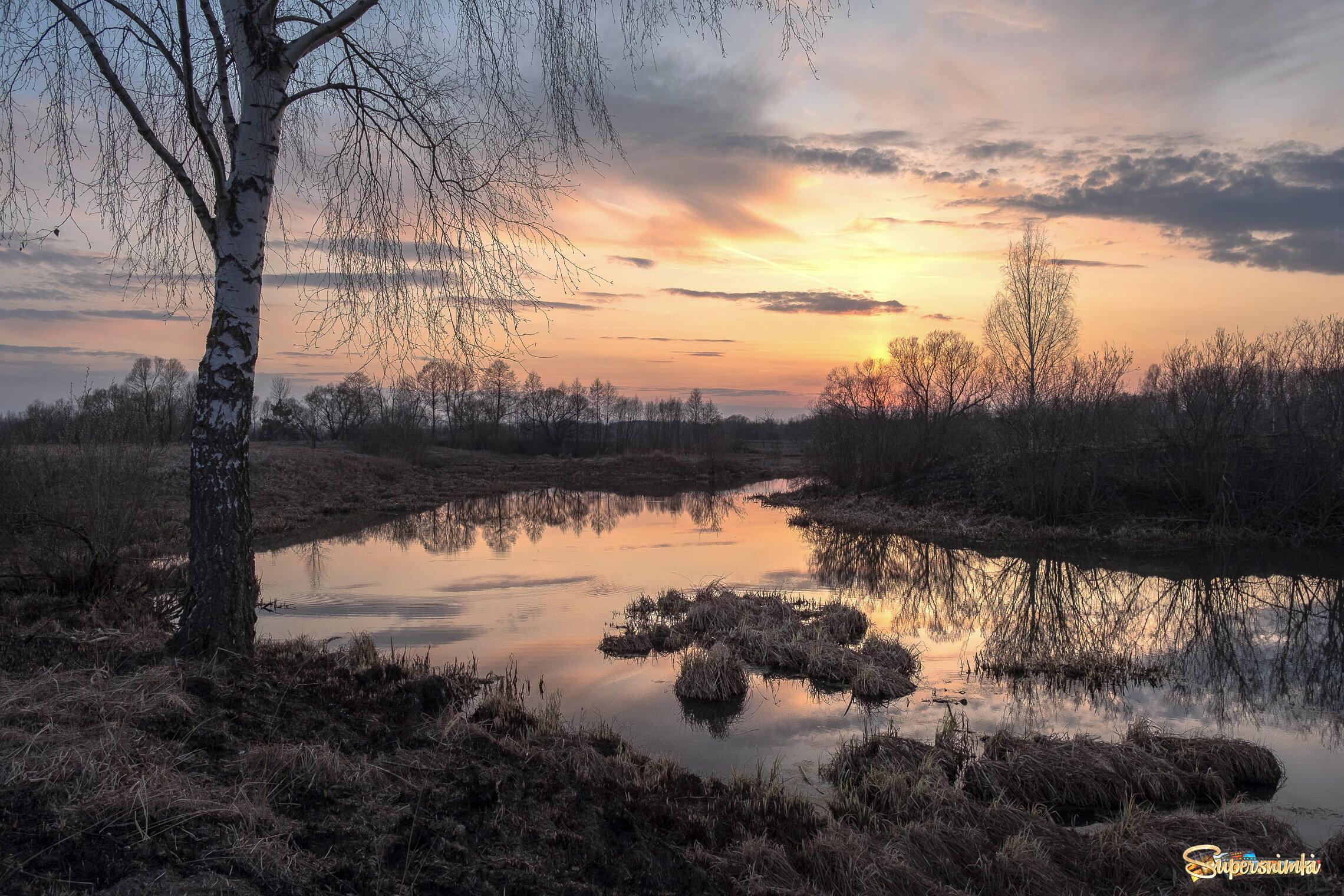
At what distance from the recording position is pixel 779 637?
10.1 metres

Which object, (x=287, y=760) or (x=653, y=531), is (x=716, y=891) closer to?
(x=287, y=760)

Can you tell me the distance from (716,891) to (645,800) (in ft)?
3.90

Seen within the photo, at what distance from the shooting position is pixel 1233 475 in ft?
67.9

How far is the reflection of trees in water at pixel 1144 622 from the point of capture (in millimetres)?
→ 8250

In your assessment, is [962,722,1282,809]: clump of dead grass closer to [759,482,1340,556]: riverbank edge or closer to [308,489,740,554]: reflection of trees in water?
[759,482,1340,556]: riverbank edge

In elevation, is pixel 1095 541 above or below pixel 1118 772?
below

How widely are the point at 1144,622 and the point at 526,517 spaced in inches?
833

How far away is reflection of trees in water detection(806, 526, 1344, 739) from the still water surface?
1.8 inches

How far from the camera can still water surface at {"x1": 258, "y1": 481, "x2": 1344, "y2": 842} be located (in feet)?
23.7

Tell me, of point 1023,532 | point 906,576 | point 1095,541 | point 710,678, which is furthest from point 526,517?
point 710,678

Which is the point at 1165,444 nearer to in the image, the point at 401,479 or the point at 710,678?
the point at 710,678

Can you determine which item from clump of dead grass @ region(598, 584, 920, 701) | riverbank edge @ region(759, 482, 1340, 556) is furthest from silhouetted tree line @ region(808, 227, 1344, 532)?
clump of dead grass @ region(598, 584, 920, 701)

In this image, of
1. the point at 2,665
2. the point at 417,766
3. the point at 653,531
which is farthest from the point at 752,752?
the point at 653,531

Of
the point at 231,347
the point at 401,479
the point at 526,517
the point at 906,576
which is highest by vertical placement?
the point at 231,347
